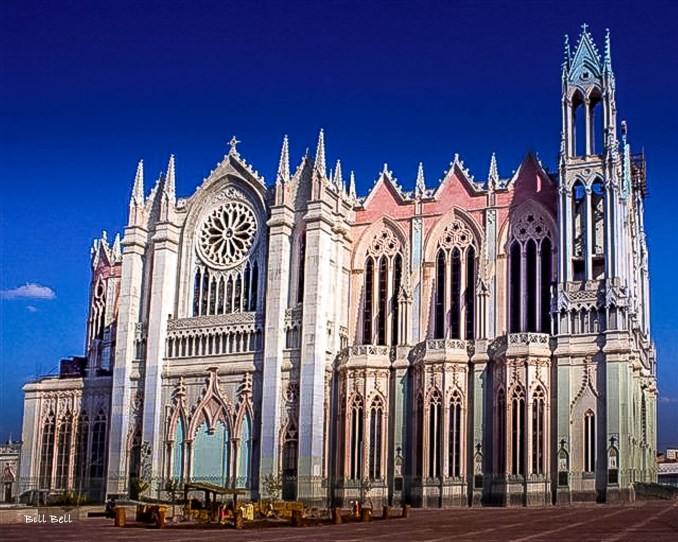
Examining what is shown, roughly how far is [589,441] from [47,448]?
1399 inches

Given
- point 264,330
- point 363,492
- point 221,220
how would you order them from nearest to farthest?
point 363,492, point 264,330, point 221,220

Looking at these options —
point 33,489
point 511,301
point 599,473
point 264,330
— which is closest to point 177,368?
point 264,330

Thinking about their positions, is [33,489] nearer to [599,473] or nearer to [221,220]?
[221,220]

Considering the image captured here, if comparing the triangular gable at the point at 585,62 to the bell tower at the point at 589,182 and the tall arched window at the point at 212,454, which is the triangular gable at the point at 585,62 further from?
the tall arched window at the point at 212,454

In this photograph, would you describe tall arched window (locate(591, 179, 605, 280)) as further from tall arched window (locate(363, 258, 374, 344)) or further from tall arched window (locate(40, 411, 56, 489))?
tall arched window (locate(40, 411, 56, 489))

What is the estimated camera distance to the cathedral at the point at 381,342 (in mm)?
54438

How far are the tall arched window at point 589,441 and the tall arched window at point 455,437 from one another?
260 inches

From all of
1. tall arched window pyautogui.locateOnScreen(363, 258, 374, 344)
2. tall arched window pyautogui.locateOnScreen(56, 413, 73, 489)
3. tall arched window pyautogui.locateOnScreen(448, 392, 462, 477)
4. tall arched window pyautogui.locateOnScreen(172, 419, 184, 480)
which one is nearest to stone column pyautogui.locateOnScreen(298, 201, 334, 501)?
tall arched window pyautogui.locateOnScreen(363, 258, 374, 344)

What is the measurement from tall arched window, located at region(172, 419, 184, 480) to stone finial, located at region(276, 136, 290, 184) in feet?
51.7

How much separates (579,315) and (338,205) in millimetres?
16423

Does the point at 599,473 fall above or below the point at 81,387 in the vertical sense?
below

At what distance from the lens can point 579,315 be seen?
55219 mm

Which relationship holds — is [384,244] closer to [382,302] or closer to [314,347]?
[382,302]

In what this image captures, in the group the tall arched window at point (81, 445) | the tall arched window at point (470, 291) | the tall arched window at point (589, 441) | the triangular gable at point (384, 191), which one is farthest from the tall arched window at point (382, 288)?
the tall arched window at point (81, 445)
